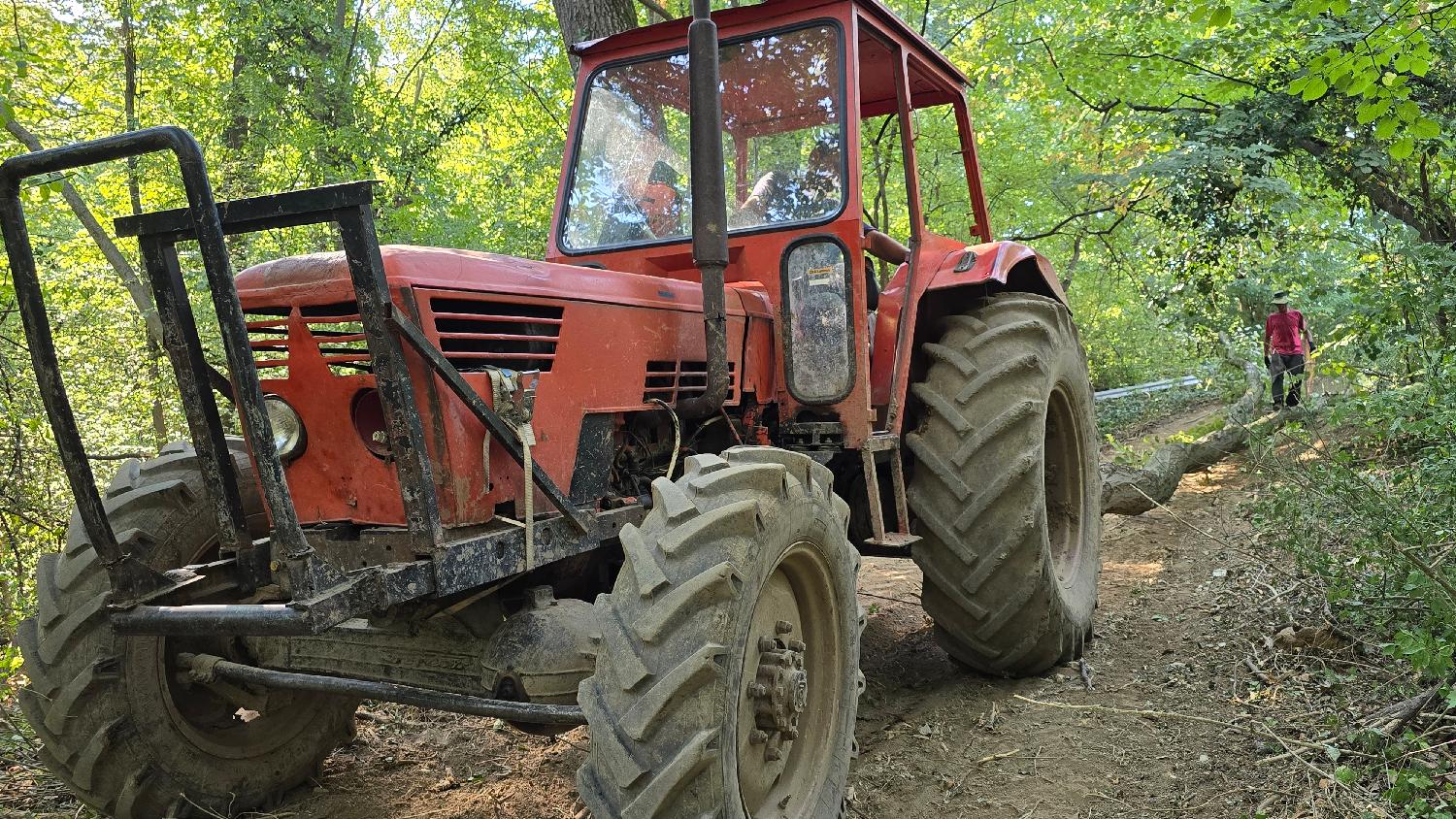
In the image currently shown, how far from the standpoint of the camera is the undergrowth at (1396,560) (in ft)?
9.46

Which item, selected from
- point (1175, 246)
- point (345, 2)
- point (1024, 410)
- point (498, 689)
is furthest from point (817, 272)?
point (345, 2)

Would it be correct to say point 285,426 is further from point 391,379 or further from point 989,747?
point 989,747

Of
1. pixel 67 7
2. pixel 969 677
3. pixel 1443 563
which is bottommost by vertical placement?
pixel 969 677

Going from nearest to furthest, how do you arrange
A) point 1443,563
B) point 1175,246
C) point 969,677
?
point 1443,563, point 969,677, point 1175,246

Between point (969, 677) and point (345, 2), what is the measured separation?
1148cm

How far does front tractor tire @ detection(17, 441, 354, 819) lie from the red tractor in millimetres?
11

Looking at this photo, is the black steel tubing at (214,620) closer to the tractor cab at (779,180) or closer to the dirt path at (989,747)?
the dirt path at (989,747)

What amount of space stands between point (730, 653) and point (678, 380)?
1308mm

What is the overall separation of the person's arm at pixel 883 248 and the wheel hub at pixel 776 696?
1957 mm

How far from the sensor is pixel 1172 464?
316 inches

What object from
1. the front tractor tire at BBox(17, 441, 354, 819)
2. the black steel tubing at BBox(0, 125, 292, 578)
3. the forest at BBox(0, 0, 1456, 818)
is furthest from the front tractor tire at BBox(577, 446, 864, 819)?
the front tractor tire at BBox(17, 441, 354, 819)

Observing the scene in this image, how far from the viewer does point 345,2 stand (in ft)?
40.3

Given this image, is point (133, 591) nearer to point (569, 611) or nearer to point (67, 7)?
point (569, 611)

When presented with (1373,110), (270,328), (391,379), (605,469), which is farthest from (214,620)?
(1373,110)
